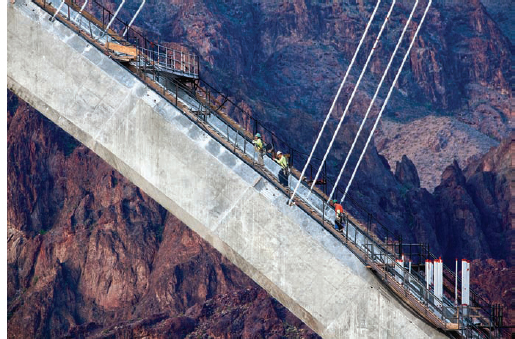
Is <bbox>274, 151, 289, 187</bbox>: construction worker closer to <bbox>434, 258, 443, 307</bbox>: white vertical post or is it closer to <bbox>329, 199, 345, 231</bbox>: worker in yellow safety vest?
<bbox>329, 199, 345, 231</bbox>: worker in yellow safety vest

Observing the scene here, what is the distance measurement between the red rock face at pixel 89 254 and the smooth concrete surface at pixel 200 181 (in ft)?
149

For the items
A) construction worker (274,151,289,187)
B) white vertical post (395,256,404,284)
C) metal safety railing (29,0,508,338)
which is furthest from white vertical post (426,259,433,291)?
construction worker (274,151,289,187)

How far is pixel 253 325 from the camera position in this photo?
3196 inches

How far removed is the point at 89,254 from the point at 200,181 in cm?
6064

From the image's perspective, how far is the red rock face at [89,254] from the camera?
307 feet

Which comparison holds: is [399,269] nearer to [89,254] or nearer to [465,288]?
[465,288]

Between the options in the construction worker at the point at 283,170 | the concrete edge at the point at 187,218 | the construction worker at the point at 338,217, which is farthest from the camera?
the construction worker at the point at 283,170

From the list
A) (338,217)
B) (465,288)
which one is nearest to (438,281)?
(465,288)

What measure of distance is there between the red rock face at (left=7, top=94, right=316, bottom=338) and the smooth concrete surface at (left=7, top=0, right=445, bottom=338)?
4547cm

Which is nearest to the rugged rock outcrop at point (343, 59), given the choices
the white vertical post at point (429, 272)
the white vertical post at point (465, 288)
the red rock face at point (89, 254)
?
the red rock face at point (89, 254)

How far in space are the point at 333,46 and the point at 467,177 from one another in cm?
4011

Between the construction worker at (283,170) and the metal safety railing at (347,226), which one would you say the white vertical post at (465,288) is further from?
the construction worker at (283,170)

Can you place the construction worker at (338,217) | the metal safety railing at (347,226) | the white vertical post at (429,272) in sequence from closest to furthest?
the metal safety railing at (347,226) < the construction worker at (338,217) < the white vertical post at (429,272)
